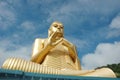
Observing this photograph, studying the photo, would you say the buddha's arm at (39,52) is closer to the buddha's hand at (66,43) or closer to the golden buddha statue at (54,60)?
the golden buddha statue at (54,60)

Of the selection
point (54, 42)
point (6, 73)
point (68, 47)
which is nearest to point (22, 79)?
point (6, 73)

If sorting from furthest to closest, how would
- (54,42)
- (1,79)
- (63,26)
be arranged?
(63,26)
(54,42)
(1,79)

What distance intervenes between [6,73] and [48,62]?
3003mm

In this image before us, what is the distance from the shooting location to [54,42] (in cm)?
1003

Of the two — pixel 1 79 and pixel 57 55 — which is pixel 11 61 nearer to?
pixel 1 79

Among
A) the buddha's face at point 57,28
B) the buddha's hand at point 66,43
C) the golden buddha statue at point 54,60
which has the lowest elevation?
the golden buddha statue at point 54,60

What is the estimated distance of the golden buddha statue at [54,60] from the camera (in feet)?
27.8

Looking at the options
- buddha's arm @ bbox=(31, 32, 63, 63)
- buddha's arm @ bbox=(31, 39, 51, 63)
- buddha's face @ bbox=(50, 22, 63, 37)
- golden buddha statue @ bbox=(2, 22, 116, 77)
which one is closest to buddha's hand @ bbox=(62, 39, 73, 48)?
golden buddha statue @ bbox=(2, 22, 116, 77)

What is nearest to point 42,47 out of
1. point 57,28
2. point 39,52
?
point 39,52

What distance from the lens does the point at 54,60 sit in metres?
10.6

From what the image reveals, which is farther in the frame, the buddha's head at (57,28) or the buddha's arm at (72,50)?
the buddha's head at (57,28)

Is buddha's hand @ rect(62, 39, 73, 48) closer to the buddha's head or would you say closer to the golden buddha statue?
the golden buddha statue

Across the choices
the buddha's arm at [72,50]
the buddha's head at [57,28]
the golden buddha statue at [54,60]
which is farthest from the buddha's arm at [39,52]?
the buddha's arm at [72,50]

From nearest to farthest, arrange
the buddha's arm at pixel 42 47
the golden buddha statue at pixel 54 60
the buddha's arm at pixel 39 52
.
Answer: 1. the golden buddha statue at pixel 54 60
2. the buddha's arm at pixel 42 47
3. the buddha's arm at pixel 39 52
